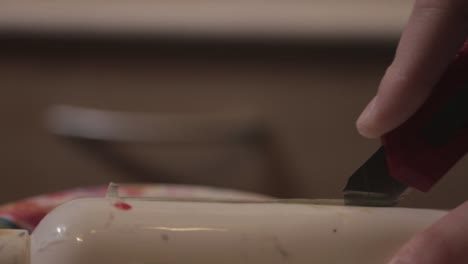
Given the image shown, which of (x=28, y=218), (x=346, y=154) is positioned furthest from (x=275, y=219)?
(x=346, y=154)

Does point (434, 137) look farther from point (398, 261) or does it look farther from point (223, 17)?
point (223, 17)

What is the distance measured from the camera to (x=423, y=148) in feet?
0.80

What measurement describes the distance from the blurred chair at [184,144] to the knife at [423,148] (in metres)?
0.56

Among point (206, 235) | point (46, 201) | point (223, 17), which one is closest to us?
point (206, 235)

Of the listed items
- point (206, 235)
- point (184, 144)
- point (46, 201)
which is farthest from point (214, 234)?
point (184, 144)

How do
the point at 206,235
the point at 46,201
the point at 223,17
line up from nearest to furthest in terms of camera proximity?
1. the point at 206,235
2. the point at 46,201
3. the point at 223,17

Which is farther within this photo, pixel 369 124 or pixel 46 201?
pixel 46 201

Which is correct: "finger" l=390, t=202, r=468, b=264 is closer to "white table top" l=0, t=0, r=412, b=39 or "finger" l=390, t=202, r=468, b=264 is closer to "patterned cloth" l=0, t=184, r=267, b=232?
"patterned cloth" l=0, t=184, r=267, b=232

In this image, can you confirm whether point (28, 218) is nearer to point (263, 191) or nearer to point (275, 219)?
point (275, 219)

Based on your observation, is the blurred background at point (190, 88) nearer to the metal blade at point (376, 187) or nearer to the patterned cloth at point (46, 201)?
the patterned cloth at point (46, 201)

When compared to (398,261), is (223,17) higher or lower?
higher

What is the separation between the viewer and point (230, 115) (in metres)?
0.87

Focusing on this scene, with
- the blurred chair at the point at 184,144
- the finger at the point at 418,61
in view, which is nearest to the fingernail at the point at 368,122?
the finger at the point at 418,61

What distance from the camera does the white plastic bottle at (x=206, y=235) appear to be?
22 centimetres
